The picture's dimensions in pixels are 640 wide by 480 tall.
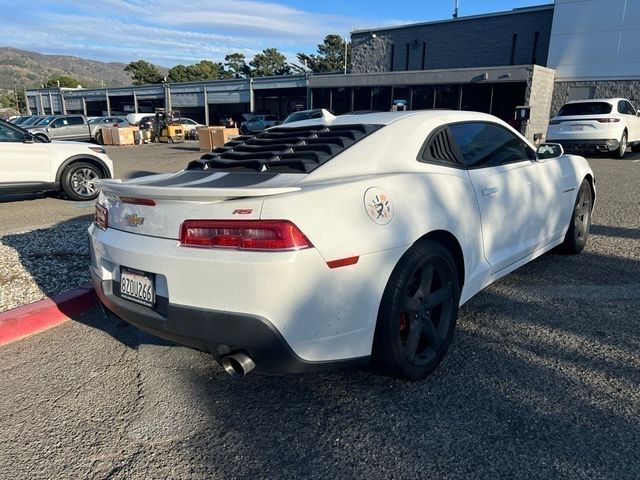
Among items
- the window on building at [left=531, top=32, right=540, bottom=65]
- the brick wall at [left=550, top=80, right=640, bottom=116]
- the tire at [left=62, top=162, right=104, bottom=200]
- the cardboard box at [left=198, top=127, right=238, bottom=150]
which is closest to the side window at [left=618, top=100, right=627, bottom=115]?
the brick wall at [left=550, top=80, right=640, bottom=116]

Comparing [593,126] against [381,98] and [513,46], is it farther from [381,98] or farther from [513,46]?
[513,46]

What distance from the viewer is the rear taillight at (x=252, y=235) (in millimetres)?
2162

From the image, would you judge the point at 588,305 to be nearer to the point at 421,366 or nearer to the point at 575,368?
the point at 575,368

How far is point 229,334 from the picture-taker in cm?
222

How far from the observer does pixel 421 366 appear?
2725 millimetres

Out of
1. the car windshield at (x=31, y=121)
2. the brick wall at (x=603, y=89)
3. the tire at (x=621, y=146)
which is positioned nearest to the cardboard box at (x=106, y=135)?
the car windshield at (x=31, y=121)

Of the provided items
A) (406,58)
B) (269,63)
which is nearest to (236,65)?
(269,63)

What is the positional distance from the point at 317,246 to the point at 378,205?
0.45 metres

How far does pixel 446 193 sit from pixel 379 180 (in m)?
0.55

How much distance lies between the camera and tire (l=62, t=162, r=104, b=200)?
28.3 feet

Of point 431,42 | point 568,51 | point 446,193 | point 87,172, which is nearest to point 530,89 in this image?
point 568,51

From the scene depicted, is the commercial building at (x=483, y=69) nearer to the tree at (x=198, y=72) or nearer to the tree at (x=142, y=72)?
the tree at (x=198, y=72)

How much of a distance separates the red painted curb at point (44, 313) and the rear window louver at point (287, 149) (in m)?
1.44

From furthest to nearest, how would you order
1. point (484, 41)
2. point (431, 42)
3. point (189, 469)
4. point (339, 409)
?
1. point (431, 42)
2. point (484, 41)
3. point (339, 409)
4. point (189, 469)
